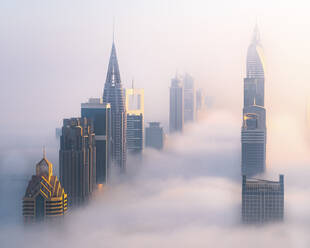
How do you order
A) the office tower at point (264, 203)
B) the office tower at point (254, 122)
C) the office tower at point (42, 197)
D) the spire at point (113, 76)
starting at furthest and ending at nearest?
the office tower at point (254, 122), the spire at point (113, 76), the office tower at point (264, 203), the office tower at point (42, 197)

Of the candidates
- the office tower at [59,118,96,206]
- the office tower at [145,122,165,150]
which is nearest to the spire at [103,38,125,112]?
the office tower at [145,122,165,150]

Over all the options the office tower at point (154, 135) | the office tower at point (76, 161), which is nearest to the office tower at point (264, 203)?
the office tower at point (76, 161)

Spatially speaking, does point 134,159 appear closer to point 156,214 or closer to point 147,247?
point 156,214

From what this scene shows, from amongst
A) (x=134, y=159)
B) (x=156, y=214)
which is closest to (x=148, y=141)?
(x=134, y=159)

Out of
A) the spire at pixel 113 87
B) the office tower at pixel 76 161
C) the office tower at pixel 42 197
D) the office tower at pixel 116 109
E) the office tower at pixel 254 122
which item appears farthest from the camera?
the office tower at pixel 254 122

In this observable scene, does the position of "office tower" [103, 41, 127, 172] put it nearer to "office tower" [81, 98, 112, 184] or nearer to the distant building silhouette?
"office tower" [81, 98, 112, 184]

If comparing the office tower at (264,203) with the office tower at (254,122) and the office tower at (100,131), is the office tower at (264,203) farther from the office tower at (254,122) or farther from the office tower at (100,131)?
the office tower at (254,122)
